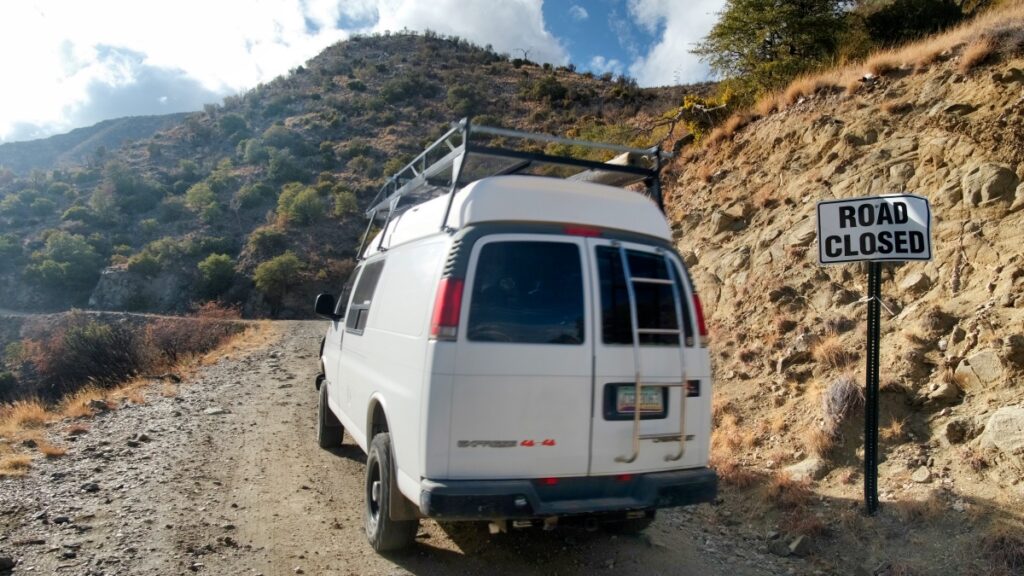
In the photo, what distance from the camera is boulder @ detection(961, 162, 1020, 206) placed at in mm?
7027

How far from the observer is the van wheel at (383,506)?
14.2 feet

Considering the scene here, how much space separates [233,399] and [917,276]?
32.7ft

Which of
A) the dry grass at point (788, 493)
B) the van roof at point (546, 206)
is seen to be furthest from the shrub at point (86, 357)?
the dry grass at point (788, 493)

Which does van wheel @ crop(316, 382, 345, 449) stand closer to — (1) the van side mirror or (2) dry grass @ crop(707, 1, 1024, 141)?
(1) the van side mirror

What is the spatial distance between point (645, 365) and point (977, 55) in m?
8.57

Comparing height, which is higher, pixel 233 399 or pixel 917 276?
pixel 917 276

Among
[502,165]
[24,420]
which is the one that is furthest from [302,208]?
[502,165]

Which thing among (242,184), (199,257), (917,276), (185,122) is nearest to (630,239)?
(917,276)

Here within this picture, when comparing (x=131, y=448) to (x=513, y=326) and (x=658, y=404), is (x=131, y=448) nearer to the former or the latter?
(x=513, y=326)

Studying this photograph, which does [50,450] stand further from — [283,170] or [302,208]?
[283,170]

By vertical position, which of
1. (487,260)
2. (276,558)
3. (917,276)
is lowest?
(276,558)

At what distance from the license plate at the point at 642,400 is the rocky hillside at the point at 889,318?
Answer: 2140 mm

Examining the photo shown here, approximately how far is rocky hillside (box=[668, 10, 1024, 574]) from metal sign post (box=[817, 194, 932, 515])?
563mm

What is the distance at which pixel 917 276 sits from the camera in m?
7.20
